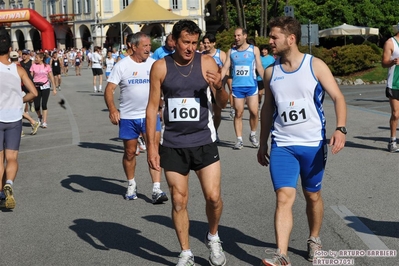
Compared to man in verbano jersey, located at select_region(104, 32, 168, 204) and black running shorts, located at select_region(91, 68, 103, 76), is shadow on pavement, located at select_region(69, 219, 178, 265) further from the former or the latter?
black running shorts, located at select_region(91, 68, 103, 76)

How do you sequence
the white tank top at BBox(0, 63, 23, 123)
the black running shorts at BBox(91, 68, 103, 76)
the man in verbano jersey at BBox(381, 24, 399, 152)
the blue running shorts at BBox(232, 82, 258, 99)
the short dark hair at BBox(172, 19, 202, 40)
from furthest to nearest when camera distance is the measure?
→ 1. the black running shorts at BBox(91, 68, 103, 76)
2. the blue running shorts at BBox(232, 82, 258, 99)
3. the man in verbano jersey at BBox(381, 24, 399, 152)
4. the white tank top at BBox(0, 63, 23, 123)
5. the short dark hair at BBox(172, 19, 202, 40)

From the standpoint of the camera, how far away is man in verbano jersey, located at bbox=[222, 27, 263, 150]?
12.0 m

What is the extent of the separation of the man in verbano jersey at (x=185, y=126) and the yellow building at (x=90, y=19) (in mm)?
69424

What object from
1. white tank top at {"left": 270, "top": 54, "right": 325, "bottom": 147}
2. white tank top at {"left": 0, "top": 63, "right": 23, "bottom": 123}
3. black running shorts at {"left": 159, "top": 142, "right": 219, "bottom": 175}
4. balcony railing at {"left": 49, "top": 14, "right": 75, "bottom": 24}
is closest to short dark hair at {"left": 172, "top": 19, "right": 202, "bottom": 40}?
white tank top at {"left": 270, "top": 54, "right": 325, "bottom": 147}

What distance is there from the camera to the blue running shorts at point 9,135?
798cm

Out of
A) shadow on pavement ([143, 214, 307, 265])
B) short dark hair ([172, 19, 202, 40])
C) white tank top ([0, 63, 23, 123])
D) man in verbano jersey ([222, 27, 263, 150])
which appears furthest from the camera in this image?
man in verbano jersey ([222, 27, 263, 150])

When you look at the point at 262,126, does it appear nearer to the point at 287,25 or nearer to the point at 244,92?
the point at 287,25

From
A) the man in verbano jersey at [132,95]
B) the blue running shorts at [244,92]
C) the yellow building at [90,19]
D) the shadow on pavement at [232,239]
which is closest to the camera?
the shadow on pavement at [232,239]

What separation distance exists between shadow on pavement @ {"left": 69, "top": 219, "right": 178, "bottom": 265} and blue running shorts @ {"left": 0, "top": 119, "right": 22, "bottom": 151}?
1323mm

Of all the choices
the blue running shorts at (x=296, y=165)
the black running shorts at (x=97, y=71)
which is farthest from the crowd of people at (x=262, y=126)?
the black running shorts at (x=97, y=71)

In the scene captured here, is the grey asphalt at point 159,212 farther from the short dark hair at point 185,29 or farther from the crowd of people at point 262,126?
the short dark hair at point 185,29

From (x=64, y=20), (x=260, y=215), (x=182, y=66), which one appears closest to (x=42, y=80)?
(x=260, y=215)

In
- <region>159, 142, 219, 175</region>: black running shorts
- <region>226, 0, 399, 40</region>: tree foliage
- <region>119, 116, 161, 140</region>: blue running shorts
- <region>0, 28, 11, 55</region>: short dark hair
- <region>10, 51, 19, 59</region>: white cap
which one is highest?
<region>226, 0, 399, 40</region>: tree foliage

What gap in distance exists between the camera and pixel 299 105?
531 cm
